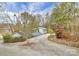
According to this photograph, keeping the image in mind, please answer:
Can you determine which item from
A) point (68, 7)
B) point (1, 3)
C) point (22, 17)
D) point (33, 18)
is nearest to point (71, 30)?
point (68, 7)

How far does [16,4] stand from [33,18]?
0.74 feet

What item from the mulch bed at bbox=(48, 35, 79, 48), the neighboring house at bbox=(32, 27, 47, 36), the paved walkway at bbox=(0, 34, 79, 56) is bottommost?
the paved walkway at bbox=(0, 34, 79, 56)

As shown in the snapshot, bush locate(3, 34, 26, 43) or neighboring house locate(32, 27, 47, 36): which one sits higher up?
neighboring house locate(32, 27, 47, 36)

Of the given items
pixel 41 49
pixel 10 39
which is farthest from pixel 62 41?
pixel 10 39

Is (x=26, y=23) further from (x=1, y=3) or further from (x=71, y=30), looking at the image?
(x=71, y=30)

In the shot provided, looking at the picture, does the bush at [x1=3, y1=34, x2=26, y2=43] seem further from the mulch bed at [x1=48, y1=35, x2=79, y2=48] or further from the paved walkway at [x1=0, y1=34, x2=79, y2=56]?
the mulch bed at [x1=48, y1=35, x2=79, y2=48]

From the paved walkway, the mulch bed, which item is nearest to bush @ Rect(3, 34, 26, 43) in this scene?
the paved walkway

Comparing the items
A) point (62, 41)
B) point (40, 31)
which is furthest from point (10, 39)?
point (62, 41)

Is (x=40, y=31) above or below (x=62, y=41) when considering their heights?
above

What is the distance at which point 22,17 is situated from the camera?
70.6 inches

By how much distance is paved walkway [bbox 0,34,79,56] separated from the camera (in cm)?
176

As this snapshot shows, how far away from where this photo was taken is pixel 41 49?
5.79ft

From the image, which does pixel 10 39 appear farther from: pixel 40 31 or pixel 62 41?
pixel 62 41

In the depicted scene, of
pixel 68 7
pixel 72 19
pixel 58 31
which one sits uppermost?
pixel 68 7
